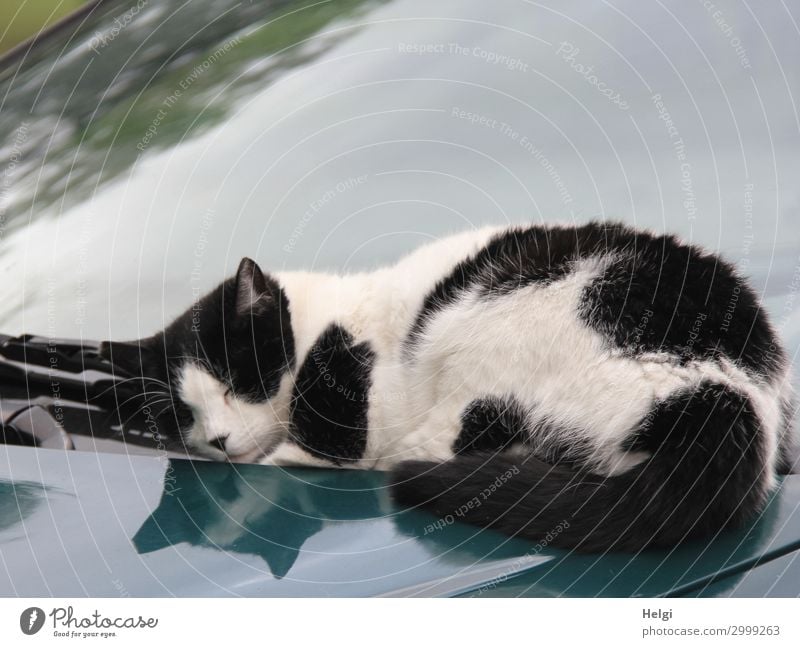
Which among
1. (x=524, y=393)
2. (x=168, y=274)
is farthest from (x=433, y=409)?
(x=168, y=274)

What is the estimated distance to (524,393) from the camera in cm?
110

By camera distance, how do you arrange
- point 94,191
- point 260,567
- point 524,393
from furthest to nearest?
point 94,191 → point 524,393 → point 260,567

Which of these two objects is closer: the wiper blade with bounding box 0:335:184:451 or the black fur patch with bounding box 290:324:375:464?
the wiper blade with bounding box 0:335:184:451

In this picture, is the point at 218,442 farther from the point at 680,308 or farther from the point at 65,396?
the point at 680,308

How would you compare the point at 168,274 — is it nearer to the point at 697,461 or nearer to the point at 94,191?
the point at 94,191

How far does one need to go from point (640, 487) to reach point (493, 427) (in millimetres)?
246

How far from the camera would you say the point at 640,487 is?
914mm

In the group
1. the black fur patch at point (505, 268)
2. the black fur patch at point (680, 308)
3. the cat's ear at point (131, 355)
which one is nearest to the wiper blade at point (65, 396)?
the cat's ear at point (131, 355)

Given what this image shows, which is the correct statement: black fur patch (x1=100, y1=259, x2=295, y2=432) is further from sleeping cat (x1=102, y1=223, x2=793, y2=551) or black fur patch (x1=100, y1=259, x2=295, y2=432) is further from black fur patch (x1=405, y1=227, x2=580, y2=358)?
black fur patch (x1=405, y1=227, x2=580, y2=358)

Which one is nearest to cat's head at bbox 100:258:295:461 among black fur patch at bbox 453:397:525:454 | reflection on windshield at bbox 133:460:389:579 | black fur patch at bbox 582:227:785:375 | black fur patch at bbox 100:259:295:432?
black fur patch at bbox 100:259:295:432

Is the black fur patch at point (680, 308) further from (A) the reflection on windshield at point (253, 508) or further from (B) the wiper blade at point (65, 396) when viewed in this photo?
(B) the wiper blade at point (65, 396)

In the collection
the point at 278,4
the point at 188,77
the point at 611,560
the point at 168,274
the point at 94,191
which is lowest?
the point at 611,560

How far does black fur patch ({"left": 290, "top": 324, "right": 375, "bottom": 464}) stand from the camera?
123cm

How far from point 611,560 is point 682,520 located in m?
0.10
